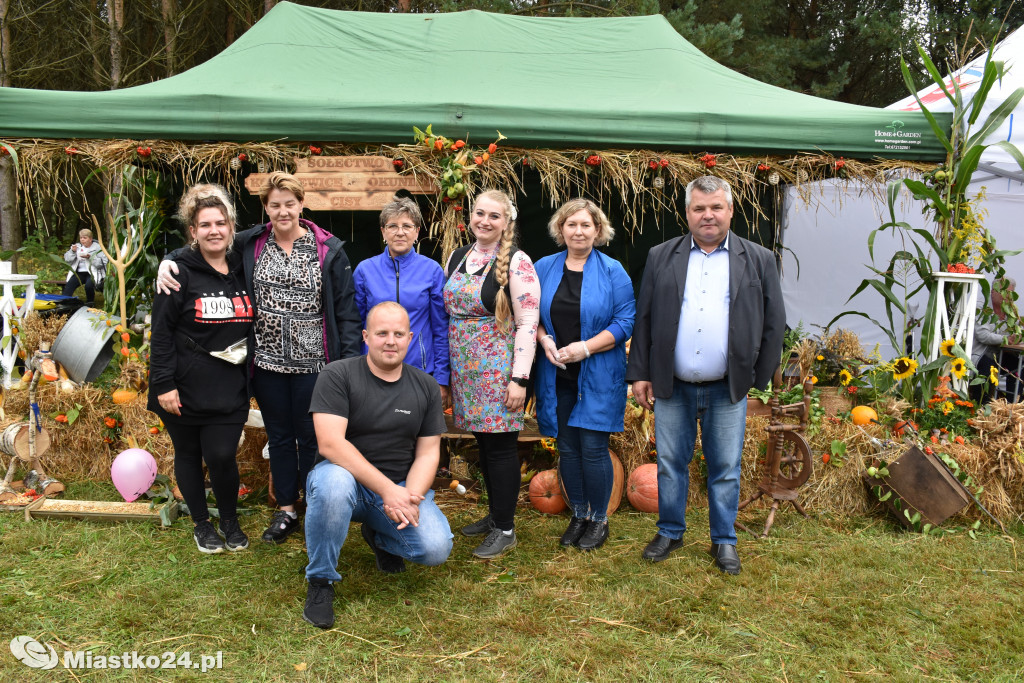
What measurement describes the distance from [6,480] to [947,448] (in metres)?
5.02

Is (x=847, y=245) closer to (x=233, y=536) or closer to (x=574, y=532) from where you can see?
(x=574, y=532)

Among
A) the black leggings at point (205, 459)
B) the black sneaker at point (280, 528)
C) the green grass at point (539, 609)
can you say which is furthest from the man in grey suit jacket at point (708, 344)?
the black leggings at point (205, 459)

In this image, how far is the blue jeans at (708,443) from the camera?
9.63 ft

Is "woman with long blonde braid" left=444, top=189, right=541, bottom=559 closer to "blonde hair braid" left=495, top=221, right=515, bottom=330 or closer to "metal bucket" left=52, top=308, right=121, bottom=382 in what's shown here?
"blonde hair braid" left=495, top=221, right=515, bottom=330

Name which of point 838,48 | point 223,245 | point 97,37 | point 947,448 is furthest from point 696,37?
point 97,37

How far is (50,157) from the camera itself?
4.19 meters

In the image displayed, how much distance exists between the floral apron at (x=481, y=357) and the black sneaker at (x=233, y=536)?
1.14 m

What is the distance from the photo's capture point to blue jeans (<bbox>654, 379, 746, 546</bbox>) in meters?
2.94

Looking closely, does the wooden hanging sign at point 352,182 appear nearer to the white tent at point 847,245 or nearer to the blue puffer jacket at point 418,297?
the blue puffer jacket at point 418,297

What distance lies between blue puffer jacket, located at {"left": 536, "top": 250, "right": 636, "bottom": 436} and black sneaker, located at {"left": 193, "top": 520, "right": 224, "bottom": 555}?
1.53 metres

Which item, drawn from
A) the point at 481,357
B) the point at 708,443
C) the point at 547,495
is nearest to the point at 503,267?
the point at 481,357

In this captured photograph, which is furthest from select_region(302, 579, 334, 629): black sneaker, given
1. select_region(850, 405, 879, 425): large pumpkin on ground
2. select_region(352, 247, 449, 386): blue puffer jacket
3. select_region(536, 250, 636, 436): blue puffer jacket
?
select_region(850, 405, 879, 425): large pumpkin on ground

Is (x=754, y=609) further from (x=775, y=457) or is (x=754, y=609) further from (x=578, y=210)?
(x=578, y=210)

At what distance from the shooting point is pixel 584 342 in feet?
9.80
